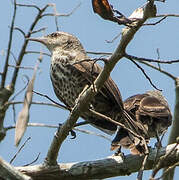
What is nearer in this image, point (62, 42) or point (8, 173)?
point (8, 173)

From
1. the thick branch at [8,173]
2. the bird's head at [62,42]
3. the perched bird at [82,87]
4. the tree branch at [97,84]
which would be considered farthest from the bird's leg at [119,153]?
the bird's head at [62,42]

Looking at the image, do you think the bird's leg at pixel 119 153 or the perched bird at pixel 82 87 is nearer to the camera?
the bird's leg at pixel 119 153

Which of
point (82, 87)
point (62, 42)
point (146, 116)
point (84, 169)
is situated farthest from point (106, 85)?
point (62, 42)

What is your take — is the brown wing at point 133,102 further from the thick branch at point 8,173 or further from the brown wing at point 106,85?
the thick branch at point 8,173

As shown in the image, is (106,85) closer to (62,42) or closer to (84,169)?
(84,169)

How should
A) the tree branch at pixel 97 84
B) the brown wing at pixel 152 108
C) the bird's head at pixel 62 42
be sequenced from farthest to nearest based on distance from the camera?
the bird's head at pixel 62 42 → the brown wing at pixel 152 108 → the tree branch at pixel 97 84

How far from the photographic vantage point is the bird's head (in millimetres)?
6336

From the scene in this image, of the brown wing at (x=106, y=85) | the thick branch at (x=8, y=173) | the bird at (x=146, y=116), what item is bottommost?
the bird at (x=146, y=116)

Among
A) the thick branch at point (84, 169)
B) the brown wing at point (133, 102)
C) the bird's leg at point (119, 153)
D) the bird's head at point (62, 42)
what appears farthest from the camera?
the bird's head at point (62, 42)

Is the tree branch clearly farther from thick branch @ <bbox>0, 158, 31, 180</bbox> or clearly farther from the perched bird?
the perched bird

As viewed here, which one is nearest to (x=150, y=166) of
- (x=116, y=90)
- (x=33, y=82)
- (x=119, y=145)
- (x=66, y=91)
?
(x=119, y=145)

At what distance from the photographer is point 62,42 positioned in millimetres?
6445

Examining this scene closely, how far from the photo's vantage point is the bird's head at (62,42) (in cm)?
634

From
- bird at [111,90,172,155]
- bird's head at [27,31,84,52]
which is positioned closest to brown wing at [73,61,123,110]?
bird at [111,90,172,155]
